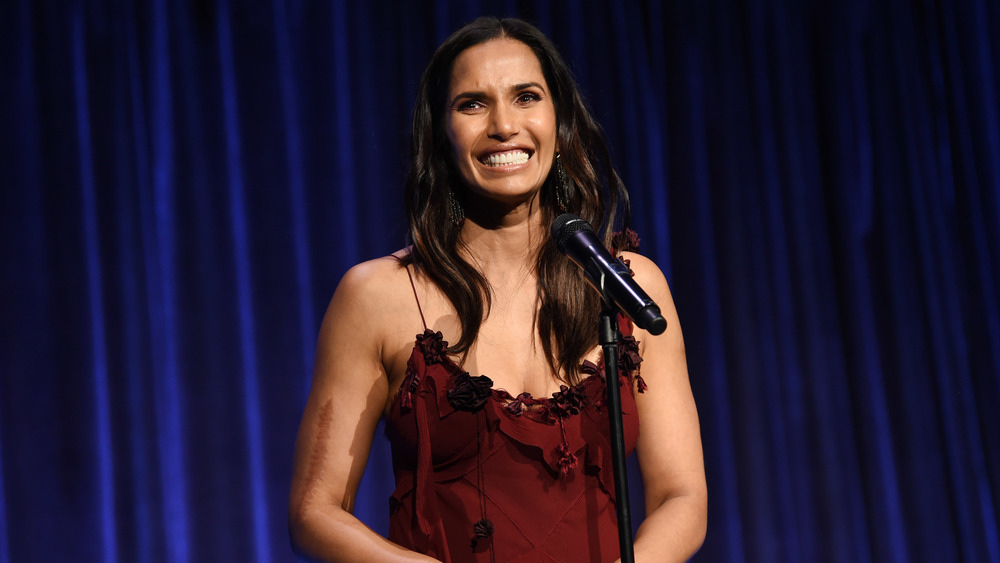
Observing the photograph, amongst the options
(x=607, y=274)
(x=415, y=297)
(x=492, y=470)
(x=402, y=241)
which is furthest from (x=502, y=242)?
(x=402, y=241)

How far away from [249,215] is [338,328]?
137 cm

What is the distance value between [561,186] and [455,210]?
0.24 meters

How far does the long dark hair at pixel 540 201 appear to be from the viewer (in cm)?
193

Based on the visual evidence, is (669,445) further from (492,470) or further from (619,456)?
(619,456)

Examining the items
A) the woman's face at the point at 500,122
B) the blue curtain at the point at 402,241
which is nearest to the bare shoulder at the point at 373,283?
the woman's face at the point at 500,122

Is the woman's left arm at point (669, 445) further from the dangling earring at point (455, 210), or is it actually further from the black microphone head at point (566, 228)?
the black microphone head at point (566, 228)

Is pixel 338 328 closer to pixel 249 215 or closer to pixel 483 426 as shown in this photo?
pixel 483 426

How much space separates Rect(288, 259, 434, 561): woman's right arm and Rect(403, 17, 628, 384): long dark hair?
133mm

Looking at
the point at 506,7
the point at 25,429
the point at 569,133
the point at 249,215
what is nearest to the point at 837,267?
the point at 506,7

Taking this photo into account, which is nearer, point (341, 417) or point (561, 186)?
point (341, 417)

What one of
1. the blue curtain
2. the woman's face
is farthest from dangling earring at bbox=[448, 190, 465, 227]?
the blue curtain

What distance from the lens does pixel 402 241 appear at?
320 cm

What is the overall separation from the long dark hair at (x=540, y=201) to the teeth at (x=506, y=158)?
166mm

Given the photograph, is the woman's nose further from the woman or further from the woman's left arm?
the woman's left arm
